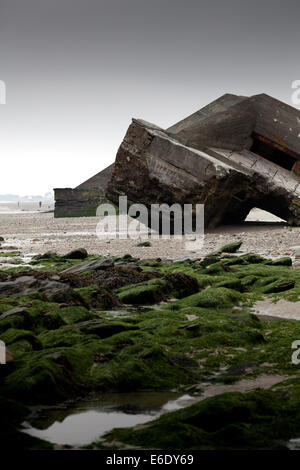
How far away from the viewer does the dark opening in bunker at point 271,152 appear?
63.4ft

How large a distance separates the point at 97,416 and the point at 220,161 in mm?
15124

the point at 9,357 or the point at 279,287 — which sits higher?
the point at 279,287

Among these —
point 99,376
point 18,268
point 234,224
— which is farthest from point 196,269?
point 234,224

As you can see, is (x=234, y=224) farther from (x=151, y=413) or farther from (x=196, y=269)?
(x=151, y=413)

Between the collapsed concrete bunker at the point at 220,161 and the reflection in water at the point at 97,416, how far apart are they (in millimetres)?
13350

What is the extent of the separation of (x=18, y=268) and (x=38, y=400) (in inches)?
329

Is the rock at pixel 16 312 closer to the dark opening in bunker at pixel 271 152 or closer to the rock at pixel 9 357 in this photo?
the rock at pixel 9 357

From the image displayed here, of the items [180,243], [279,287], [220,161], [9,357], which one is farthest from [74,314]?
[220,161]

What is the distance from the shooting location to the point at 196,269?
11352 mm

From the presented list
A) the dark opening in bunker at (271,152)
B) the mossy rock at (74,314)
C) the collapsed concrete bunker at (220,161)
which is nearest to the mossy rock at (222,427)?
the mossy rock at (74,314)

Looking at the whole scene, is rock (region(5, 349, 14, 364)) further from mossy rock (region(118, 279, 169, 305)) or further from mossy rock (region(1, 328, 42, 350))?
mossy rock (region(118, 279, 169, 305))

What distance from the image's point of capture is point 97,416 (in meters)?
4.01

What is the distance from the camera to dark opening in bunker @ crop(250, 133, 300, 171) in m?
19.3

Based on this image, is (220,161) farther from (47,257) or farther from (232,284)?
(232,284)
